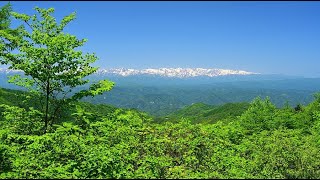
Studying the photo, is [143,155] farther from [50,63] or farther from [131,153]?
[50,63]

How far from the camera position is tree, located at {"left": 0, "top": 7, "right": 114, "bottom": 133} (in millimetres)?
29406

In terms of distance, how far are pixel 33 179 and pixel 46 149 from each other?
4967 mm

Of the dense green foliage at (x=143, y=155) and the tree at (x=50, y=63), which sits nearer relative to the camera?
the dense green foliage at (x=143, y=155)

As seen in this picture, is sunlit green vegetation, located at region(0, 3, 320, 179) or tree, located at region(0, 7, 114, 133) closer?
sunlit green vegetation, located at region(0, 3, 320, 179)

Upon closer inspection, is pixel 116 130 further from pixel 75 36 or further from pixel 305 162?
pixel 305 162

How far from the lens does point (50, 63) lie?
2950cm

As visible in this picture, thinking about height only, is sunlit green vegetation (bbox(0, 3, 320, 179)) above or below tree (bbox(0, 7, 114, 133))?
below

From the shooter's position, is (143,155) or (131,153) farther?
(131,153)

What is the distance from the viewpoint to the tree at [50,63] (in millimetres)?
29406

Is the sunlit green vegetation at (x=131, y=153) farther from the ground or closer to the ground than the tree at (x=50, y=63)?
closer to the ground

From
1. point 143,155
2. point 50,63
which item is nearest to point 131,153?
point 143,155

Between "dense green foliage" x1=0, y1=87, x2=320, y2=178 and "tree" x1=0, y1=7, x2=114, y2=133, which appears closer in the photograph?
"dense green foliage" x1=0, y1=87, x2=320, y2=178

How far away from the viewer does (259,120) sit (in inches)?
3127

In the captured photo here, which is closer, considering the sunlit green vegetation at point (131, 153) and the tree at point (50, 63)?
the sunlit green vegetation at point (131, 153)
